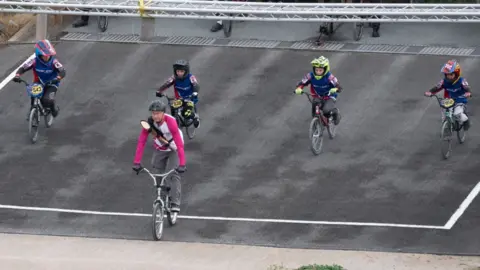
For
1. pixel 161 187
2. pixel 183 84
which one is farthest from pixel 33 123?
pixel 161 187

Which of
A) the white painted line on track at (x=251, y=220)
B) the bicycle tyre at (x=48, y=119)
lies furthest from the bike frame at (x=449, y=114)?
the bicycle tyre at (x=48, y=119)

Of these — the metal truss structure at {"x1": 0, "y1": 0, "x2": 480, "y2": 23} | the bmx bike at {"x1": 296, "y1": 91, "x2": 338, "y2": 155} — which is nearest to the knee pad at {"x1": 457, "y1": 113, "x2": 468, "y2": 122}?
the metal truss structure at {"x1": 0, "y1": 0, "x2": 480, "y2": 23}

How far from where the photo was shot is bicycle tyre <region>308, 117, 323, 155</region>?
23164 millimetres

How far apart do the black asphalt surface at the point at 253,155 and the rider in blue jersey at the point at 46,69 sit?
28.0 inches

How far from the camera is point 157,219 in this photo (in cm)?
1906

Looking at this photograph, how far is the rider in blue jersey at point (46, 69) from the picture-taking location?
944 inches

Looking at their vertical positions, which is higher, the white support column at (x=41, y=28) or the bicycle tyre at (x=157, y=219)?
the white support column at (x=41, y=28)

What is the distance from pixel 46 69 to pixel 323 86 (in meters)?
5.03

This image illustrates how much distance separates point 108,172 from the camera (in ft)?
73.8

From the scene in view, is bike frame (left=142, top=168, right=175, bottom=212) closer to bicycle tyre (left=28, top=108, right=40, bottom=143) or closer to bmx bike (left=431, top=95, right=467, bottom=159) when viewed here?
bicycle tyre (left=28, top=108, right=40, bottom=143)

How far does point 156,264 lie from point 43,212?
3244 millimetres

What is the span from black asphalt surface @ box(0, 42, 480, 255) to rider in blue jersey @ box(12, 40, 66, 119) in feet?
2.33

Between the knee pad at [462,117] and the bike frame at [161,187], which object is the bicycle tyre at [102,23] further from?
the bike frame at [161,187]

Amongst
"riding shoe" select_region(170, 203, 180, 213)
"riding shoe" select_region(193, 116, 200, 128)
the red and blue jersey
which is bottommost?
"riding shoe" select_region(170, 203, 180, 213)
